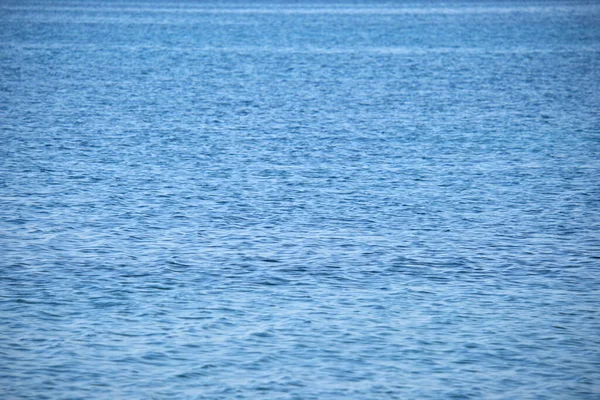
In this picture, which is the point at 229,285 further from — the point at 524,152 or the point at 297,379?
the point at 524,152

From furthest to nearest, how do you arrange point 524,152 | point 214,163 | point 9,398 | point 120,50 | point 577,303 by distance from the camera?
point 120,50 < point 524,152 < point 214,163 < point 577,303 < point 9,398

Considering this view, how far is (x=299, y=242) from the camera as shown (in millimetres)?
13938

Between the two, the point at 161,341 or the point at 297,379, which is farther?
the point at 161,341

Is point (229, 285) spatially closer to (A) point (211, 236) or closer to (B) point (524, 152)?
(A) point (211, 236)

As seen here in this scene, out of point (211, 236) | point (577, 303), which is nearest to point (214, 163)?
point (211, 236)

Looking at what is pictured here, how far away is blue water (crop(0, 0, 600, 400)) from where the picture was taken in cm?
984

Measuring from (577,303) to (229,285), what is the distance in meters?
3.65

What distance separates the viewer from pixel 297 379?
376 inches

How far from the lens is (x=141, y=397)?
909 centimetres

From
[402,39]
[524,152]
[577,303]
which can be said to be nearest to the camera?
[577,303]

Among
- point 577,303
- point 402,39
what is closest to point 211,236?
point 577,303

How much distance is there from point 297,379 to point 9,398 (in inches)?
92.5

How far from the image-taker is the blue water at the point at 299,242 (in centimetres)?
984

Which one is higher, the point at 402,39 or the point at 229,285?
the point at 402,39
